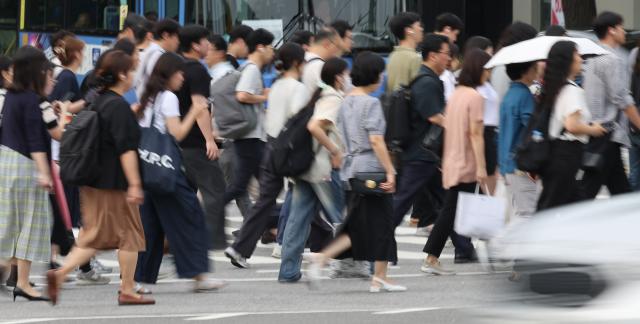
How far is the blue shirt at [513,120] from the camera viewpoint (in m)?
11.2

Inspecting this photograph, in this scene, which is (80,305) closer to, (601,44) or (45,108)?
(45,108)

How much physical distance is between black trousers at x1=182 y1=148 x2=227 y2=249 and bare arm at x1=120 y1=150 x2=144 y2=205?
89.0 inches

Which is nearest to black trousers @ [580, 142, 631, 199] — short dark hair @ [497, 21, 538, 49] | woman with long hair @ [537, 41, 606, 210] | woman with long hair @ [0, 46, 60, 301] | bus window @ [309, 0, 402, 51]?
short dark hair @ [497, 21, 538, 49]

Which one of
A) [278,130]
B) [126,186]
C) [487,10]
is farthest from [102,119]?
[487,10]

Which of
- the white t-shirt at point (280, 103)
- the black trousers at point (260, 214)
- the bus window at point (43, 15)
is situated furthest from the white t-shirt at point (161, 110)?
the bus window at point (43, 15)

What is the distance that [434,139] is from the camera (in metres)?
12.9

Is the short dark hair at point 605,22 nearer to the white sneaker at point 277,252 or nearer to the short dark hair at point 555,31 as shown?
the short dark hair at point 555,31

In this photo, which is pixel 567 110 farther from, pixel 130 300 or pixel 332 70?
pixel 130 300

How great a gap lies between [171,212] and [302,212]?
106 centimetres

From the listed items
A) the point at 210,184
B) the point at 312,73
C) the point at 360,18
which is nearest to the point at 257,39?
the point at 312,73

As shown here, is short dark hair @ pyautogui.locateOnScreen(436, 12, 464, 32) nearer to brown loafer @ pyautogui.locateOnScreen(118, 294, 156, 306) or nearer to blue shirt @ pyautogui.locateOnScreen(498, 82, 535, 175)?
blue shirt @ pyautogui.locateOnScreen(498, 82, 535, 175)

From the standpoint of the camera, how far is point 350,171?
11.2 metres

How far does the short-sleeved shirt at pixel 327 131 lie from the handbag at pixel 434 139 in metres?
1.50

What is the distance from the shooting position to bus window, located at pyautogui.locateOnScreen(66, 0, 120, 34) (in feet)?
80.2
